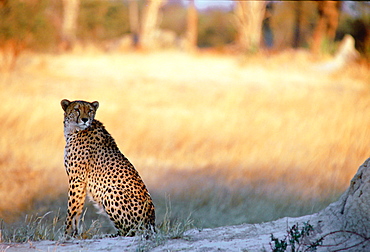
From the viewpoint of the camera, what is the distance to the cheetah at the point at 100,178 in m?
3.94

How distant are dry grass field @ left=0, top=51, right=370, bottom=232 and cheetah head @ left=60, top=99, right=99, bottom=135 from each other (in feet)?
5.87

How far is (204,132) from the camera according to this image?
8773 mm

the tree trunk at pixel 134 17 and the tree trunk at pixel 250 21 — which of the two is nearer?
the tree trunk at pixel 250 21

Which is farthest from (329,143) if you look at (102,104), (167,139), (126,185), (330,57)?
(330,57)

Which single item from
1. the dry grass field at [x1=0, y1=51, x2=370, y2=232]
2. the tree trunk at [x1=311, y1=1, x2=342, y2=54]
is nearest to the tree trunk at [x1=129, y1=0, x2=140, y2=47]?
the tree trunk at [x1=311, y1=1, x2=342, y2=54]

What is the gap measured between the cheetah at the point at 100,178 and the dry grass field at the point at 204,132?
1.60m

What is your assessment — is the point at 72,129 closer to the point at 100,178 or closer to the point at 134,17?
the point at 100,178

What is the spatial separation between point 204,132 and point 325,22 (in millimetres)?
11408

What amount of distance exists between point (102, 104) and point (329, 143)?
163 inches

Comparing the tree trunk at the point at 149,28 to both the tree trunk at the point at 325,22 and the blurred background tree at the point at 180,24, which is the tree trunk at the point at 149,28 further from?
the tree trunk at the point at 325,22

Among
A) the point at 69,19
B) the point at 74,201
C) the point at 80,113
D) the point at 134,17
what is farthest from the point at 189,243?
the point at 134,17

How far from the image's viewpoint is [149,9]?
73.4 feet

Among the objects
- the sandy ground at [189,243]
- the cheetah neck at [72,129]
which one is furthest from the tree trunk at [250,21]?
Answer: the sandy ground at [189,243]

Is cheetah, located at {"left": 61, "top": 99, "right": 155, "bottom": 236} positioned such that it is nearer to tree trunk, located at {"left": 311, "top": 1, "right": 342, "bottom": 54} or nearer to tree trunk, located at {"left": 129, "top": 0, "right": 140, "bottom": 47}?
tree trunk, located at {"left": 311, "top": 1, "right": 342, "bottom": 54}
